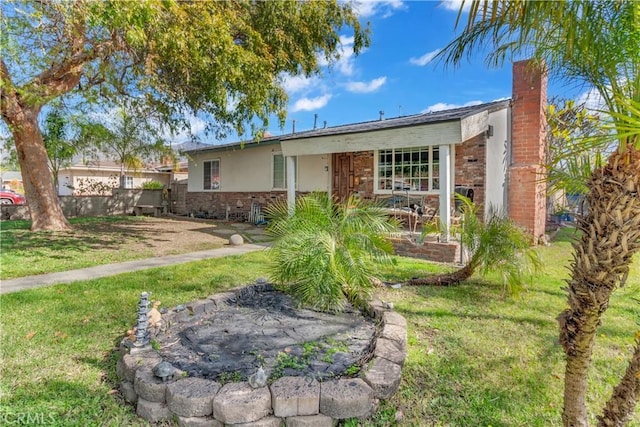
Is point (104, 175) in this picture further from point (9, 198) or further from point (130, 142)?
point (130, 142)

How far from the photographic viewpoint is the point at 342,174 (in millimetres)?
13125

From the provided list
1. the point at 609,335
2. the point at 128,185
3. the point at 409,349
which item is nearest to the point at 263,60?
the point at 409,349

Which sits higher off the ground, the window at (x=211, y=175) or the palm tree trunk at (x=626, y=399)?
the window at (x=211, y=175)

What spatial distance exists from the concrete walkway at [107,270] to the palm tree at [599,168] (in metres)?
6.62

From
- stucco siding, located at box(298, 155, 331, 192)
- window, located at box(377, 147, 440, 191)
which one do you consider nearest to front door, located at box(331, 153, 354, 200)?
stucco siding, located at box(298, 155, 331, 192)

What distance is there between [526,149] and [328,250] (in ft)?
25.8

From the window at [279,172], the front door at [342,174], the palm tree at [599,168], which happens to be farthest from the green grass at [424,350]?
the window at [279,172]

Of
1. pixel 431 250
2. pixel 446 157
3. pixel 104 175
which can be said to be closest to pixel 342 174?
pixel 446 157

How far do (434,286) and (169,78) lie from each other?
7.48 meters

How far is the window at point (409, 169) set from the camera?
35.3ft

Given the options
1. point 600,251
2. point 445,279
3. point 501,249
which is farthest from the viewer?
point 445,279

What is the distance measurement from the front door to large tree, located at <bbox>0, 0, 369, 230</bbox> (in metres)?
3.65

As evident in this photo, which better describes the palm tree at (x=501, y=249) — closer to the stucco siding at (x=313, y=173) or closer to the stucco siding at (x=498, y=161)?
the stucco siding at (x=498, y=161)

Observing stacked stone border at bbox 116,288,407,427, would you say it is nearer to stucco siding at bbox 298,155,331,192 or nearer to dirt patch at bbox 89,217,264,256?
dirt patch at bbox 89,217,264,256
